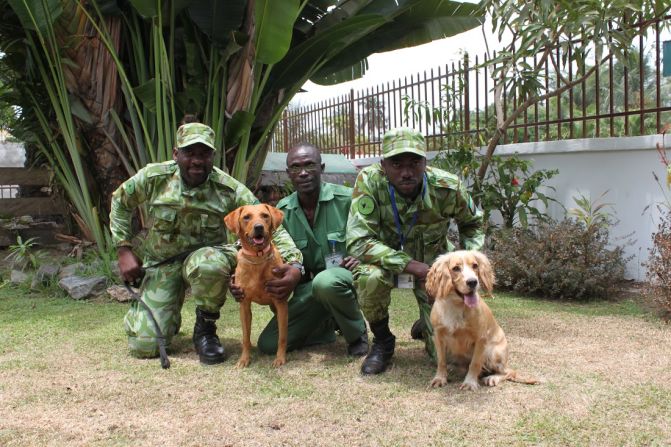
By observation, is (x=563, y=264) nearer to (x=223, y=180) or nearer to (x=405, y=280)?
(x=405, y=280)

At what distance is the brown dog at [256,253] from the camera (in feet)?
13.4

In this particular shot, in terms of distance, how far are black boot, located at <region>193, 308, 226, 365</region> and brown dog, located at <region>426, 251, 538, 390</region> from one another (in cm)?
163

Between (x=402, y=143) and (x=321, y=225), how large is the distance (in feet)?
3.70

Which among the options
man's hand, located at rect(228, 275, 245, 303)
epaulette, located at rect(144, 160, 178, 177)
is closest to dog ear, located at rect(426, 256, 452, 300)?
man's hand, located at rect(228, 275, 245, 303)

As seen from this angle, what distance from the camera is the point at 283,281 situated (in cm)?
422

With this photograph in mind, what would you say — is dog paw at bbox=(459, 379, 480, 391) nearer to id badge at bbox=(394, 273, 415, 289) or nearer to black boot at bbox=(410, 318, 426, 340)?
id badge at bbox=(394, 273, 415, 289)

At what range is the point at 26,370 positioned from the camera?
437cm

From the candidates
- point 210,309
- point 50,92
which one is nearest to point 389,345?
point 210,309

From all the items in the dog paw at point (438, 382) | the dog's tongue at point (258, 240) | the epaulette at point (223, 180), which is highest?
the epaulette at point (223, 180)

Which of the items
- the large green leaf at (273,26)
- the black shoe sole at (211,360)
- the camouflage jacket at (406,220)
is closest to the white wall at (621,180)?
the camouflage jacket at (406,220)

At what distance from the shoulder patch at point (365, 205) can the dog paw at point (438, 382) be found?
117 centimetres

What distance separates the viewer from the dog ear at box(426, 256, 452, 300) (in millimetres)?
3596

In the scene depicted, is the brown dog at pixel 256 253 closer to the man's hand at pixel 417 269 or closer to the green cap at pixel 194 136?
the green cap at pixel 194 136

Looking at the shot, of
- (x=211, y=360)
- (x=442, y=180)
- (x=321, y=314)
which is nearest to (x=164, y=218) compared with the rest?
(x=211, y=360)
